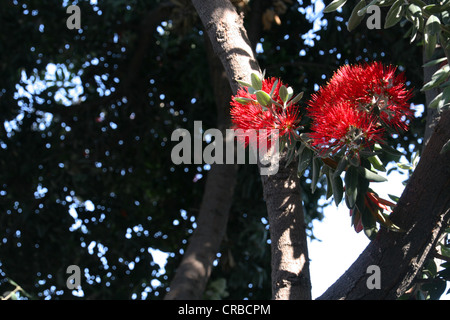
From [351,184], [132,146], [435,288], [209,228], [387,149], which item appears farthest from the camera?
[132,146]

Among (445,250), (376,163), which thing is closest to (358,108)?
(376,163)

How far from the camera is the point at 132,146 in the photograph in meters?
5.20

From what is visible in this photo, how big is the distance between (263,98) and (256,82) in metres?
0.07

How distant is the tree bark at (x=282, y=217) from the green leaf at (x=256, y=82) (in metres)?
0.18

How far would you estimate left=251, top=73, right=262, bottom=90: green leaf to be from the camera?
168 centimetres

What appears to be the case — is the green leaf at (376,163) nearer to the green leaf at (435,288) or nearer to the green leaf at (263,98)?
the green leaf at (263,98)

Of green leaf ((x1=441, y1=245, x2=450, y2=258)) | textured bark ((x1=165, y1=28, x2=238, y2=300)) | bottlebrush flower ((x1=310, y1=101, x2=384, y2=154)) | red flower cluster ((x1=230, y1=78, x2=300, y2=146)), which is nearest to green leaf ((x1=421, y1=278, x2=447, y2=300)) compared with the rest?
green leaf ((x1=441, y1=245, x2=450, y2=258))

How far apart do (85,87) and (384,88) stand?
3.94m

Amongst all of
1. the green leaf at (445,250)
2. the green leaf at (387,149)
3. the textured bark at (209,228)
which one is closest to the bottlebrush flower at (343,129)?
the green leaf at (387,149)

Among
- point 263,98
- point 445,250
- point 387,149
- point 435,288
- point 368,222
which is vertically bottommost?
point 435,288

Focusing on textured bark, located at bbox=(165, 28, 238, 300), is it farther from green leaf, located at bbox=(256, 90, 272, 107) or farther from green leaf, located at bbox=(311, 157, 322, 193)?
green leaf, located at bbox=(256, 90, 272, 107)

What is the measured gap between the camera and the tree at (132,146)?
173 inches

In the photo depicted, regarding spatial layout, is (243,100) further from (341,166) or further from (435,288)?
(435,288)
